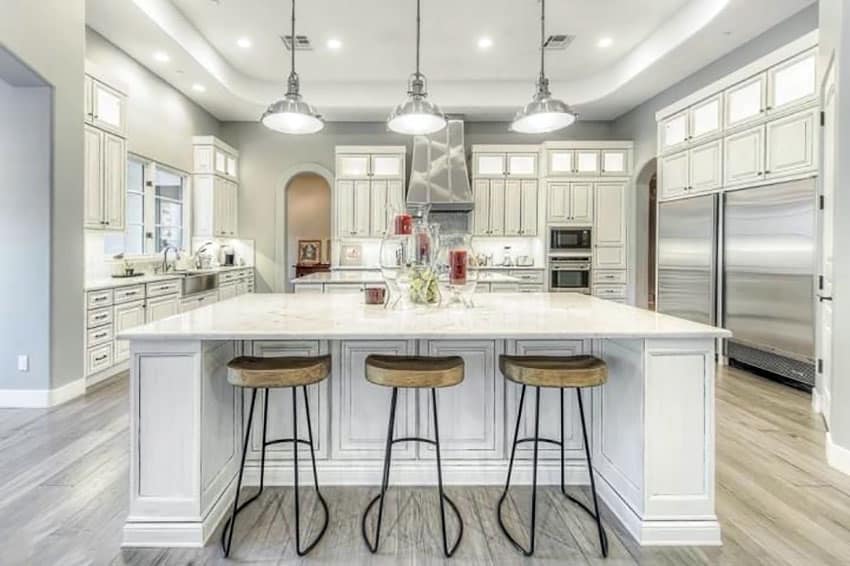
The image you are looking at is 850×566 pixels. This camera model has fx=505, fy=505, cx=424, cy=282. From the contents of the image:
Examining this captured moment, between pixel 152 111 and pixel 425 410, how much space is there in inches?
213

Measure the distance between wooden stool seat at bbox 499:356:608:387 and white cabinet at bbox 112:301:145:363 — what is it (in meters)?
4.03

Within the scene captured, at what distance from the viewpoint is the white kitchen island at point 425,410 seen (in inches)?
80.6

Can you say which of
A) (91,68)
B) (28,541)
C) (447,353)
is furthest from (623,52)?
(28,541)

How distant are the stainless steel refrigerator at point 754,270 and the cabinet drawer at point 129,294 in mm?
5795

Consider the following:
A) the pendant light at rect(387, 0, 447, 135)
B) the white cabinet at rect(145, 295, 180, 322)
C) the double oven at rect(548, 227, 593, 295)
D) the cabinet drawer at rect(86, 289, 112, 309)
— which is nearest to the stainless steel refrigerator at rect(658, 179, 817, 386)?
the double oven at rect(548, 227, 593, 295)

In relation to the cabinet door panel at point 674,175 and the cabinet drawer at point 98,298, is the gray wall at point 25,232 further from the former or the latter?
the cabinet door panel at point 674,175

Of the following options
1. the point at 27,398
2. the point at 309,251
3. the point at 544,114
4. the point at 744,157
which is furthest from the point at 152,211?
the point at 744,157

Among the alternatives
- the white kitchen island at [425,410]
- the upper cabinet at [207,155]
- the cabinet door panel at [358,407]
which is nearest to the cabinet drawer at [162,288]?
the upper cabinet at [207,155]

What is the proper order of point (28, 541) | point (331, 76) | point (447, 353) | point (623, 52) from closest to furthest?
1. point (28, 541)
2. point (447, 353)
3. point (623, 52)
4. point (331, 76)

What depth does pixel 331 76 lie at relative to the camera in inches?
272

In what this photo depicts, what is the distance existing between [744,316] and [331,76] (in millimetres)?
5749

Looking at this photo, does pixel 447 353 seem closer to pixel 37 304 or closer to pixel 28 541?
pixel 28 541

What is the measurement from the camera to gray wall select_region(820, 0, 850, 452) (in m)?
2.70

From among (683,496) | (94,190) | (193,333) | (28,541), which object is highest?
(94,190)
